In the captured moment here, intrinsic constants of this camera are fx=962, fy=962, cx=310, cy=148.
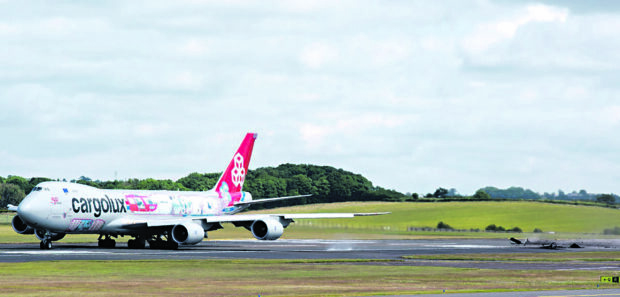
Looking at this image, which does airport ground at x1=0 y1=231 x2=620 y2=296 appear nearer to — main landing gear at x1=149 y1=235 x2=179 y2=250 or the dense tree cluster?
main landing gear at x1=149 y1=235 x2=179 y2=250

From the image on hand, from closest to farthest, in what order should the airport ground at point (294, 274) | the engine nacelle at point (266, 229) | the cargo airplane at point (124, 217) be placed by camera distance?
the airport ground at point (294, 274) → the cargo airplane at point (124, 217) → the engine nacelle at point (266, 229)

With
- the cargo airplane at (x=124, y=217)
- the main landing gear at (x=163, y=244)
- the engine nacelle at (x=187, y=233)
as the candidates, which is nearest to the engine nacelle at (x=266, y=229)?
the cargo airplane at (x=124, y=217)

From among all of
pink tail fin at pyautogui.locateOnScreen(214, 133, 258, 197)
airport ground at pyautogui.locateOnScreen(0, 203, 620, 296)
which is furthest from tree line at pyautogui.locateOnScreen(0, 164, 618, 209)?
airport ground at pyautogui.locateOnScreen(0, 203, 620, 296)

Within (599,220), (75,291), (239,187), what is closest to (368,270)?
(75,291)

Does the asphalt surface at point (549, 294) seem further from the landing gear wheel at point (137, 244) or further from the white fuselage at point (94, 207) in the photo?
the landing gear wheel at point (137, 244)

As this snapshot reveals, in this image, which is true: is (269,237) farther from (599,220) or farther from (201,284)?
(599,220)

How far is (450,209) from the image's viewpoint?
15200 centimetres

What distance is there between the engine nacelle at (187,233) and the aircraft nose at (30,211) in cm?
1022

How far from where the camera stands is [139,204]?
250ft

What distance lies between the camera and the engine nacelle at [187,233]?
234 feet

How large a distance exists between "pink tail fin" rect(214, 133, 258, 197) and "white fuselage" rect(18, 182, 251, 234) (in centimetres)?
572

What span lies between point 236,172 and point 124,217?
59.6ft

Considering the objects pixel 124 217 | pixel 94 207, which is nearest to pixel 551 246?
pixel 124 217

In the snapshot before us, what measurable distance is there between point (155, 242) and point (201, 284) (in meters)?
39.1
